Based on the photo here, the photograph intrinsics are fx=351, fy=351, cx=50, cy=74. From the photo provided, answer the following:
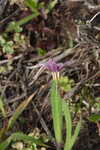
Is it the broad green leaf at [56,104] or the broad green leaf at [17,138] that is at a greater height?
the broad green leaf at [56,104]

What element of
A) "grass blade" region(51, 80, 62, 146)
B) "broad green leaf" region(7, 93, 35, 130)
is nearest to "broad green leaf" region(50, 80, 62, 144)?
"grass blade" region(51, 80, 62, 146)

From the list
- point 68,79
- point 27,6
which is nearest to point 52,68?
point 68,79

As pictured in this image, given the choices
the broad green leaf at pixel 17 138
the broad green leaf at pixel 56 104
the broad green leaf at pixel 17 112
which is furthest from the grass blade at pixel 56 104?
the broad green leaf at pixel 17 112

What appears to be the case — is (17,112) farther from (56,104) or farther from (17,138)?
(56,104)

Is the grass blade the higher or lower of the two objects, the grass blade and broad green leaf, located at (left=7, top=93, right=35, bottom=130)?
the higher

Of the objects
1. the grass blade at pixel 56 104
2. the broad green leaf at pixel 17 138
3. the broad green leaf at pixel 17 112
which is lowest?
the broad green leaf at pixel 17 138

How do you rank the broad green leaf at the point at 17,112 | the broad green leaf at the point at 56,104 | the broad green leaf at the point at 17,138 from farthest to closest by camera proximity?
the broad green leaf at the point at 17,112, the broad green leaf at the point at 17,138, the broad green leaf at the point at 56,104

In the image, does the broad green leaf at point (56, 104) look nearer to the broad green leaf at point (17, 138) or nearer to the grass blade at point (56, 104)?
the grass blade at point (56, 104)

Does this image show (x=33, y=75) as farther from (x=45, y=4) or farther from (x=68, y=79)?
(x=45, y=4)

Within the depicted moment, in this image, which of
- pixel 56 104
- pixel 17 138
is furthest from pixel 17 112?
pixel 56 104

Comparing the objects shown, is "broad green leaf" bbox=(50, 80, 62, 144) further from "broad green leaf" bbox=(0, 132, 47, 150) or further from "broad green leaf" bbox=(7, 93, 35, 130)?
"broad green leaf" bbox=(7, 93, 35, 130)

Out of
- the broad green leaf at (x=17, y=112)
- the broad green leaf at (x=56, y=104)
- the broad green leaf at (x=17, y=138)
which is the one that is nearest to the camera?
the broad green leaf at (x=56, y=104)
